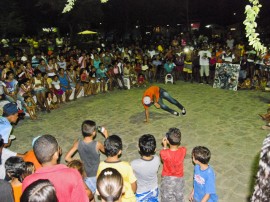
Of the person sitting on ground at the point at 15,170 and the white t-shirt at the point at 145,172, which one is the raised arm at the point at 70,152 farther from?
the white t-shirt at the point at 145,172

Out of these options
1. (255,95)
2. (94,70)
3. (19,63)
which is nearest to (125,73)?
(94,70)

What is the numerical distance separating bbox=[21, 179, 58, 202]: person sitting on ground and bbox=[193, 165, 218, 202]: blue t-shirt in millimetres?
2146

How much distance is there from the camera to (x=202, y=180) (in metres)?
3.80

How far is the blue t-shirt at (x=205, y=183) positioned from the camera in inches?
147

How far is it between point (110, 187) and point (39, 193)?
24.4 inches

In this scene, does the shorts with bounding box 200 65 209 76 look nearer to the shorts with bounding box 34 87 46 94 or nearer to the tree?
the shorts with bounding box 34 87 46 94

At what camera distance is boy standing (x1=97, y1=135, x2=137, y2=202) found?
11.4 ft

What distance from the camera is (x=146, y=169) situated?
390cm

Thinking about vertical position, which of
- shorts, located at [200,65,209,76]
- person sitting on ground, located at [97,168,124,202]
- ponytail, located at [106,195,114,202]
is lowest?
ponytail, located at [106,195,114,202]

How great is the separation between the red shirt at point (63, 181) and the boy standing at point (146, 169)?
1.12 metres

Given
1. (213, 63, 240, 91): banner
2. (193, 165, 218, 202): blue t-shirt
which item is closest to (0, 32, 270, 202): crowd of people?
(193, 165, 218, 202): blue t-shirt

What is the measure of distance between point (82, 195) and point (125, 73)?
38.2 ft

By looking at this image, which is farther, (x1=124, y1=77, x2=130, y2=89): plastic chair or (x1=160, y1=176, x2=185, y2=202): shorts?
(x1=124, y1=77, x2=130, y2=89): plastic chair

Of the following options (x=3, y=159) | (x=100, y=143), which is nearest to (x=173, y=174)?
(x=100, y=143)
